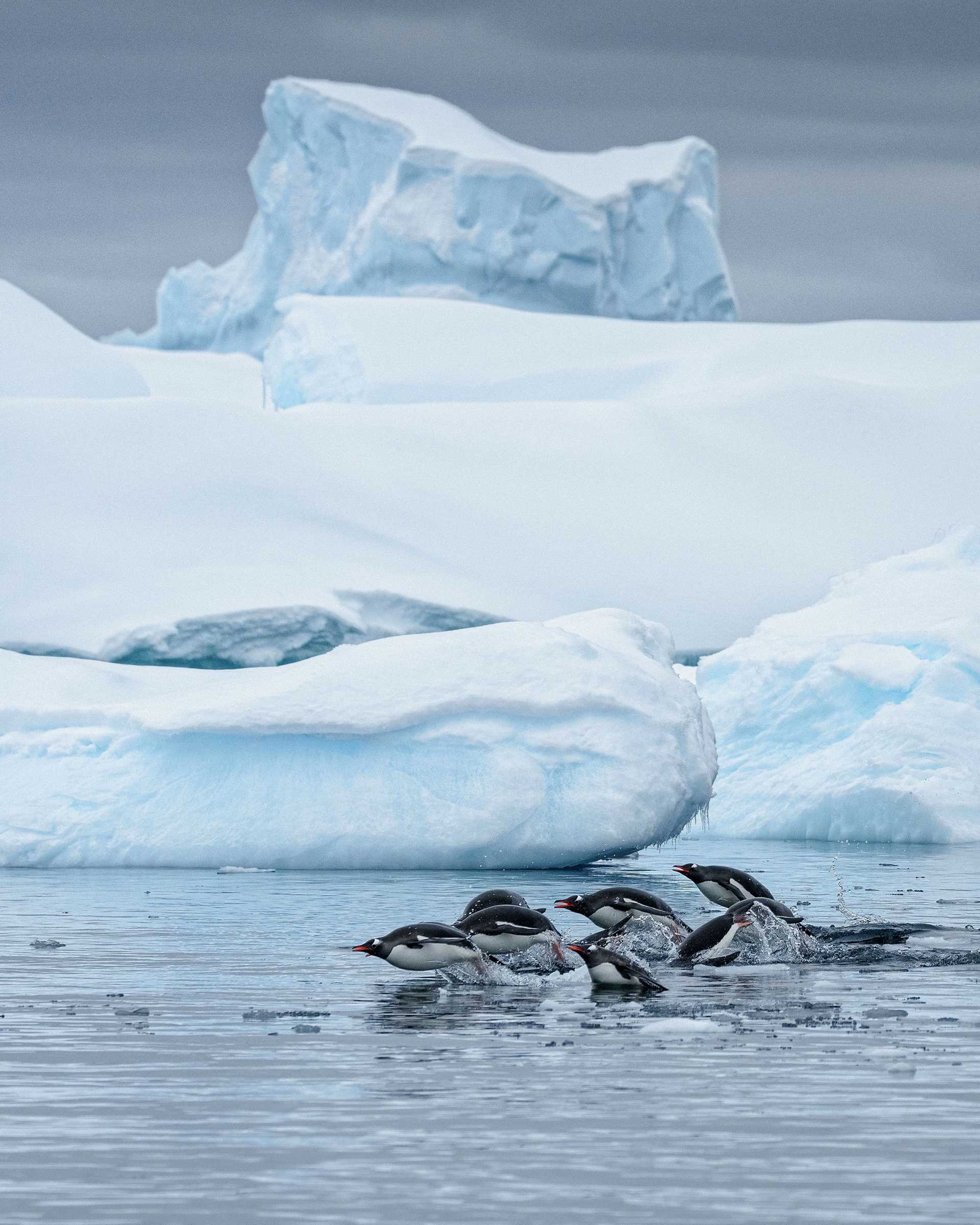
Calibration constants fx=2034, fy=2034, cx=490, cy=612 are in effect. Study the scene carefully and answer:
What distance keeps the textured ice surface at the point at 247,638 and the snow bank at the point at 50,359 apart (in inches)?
491

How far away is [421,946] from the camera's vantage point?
9812 mm

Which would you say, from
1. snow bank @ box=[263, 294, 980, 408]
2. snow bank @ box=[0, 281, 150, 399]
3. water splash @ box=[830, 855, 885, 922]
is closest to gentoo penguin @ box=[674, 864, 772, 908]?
water splash @ box=[830, 855, 885, 922]

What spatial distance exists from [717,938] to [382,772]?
19.9 feet

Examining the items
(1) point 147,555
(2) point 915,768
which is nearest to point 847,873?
(2) point 915,768

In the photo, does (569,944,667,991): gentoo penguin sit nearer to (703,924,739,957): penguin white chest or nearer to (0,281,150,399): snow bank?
(703,924,739,957): penguin white chest

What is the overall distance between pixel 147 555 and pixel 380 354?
61.2 ft

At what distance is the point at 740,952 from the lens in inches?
420

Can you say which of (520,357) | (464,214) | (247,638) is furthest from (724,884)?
(464,214)

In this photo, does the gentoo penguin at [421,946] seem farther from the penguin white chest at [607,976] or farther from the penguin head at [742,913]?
the penguin head at [742,913]

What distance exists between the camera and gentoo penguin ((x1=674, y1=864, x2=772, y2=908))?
40.6 feet

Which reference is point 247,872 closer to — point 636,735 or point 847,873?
point 636,735

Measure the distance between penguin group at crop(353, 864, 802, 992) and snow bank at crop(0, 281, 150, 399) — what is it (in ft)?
95.5

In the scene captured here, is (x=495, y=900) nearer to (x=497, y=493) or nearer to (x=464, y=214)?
(x=497, y=493)

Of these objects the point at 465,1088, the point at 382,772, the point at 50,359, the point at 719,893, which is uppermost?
the point at 50,359
